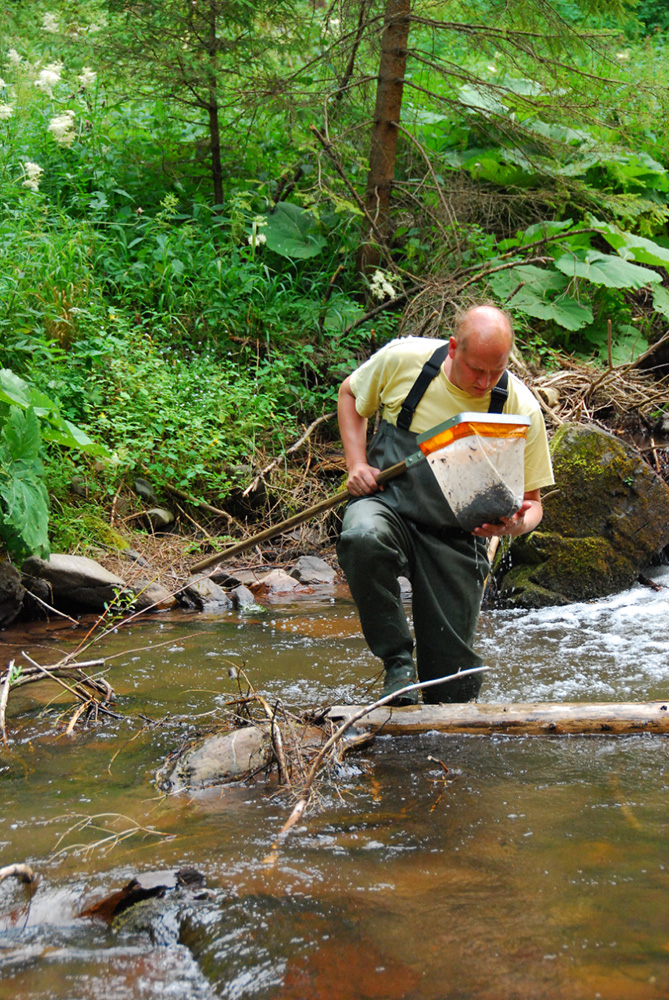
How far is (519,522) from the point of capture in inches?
132

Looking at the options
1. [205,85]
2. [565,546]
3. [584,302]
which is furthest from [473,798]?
[205,85]

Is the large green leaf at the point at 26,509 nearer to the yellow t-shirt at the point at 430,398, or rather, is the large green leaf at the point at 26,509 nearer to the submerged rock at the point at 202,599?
the submerged rock at the point at 202,599

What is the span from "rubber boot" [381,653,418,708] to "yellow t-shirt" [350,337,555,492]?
2.82ft

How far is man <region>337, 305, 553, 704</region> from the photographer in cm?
327

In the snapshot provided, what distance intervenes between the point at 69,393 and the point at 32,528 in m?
2.16

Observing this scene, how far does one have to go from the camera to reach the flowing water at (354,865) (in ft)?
6.36

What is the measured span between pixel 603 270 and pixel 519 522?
536cm

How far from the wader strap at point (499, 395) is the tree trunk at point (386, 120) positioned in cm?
462

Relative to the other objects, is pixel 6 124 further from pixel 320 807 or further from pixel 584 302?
pixel 320 807

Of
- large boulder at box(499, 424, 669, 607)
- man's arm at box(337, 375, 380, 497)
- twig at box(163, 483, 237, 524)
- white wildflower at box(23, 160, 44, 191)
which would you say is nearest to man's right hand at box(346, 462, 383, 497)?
man's arm at box(337, 375, 380, 497)

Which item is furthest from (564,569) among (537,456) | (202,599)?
(537,456)

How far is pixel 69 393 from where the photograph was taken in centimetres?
623

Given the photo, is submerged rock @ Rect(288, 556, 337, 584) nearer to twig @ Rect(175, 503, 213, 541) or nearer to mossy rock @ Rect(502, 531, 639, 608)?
twig @ Rect(175, 503, 213, 541)

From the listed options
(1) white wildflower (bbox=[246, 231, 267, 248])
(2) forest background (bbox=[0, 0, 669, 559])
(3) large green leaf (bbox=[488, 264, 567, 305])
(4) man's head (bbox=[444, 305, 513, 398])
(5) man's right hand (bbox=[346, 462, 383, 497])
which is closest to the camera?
(4) man's head (bbox=[444, 305, 513, 398])
